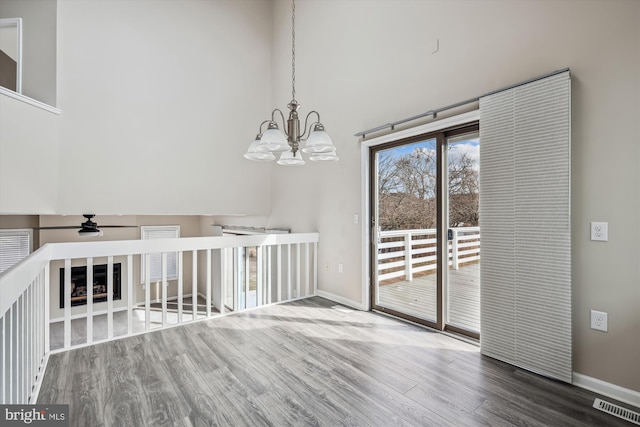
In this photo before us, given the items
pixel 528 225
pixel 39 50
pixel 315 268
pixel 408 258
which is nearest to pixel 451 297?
pixel 408 258

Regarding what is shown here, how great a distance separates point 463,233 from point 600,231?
101 centimetres

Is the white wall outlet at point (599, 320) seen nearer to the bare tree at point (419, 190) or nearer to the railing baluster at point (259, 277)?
the bare tree at point (419, 190)

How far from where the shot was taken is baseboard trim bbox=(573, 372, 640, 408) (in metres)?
1.88

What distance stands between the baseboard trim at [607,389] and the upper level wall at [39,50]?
17.7 ft

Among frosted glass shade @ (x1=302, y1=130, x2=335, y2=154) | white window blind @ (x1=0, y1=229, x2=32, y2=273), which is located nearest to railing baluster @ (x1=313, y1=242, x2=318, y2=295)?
frosted glass shade @ (x1=302, y1=130, x2=335, y2=154)

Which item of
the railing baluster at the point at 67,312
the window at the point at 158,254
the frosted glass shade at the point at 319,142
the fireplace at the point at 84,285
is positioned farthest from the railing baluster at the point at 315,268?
the fireplace at the point at 84,285

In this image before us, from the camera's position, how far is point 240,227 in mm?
6082

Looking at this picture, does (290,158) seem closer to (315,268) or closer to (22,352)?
(315,268)

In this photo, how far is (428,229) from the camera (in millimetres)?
3143

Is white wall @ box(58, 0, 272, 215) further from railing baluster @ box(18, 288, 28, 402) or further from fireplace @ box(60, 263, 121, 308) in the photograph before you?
fireplace @ box(60, 263, 121, 308)

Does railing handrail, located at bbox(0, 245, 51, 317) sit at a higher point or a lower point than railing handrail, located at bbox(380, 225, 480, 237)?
lower

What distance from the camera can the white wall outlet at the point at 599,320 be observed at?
6.56ft

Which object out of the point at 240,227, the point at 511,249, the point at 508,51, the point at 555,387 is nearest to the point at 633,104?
the point at 508,51

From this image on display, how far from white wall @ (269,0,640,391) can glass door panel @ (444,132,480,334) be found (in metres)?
0.52
